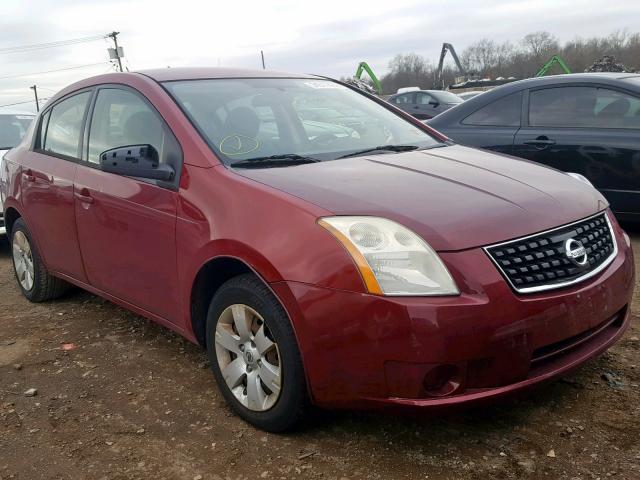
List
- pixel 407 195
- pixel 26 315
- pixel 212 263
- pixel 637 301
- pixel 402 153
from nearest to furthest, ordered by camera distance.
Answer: pixel 407 195 → pixel 212 263 → pixel 402 153 → pixel 637 301 → pixel 26 315

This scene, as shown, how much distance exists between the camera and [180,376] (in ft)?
10.9

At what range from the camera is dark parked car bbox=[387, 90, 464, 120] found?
17.0 m

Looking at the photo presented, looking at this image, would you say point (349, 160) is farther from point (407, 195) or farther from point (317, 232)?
point (317, 232)

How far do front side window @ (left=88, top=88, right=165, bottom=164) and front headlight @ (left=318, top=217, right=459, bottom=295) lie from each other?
1.28 metres

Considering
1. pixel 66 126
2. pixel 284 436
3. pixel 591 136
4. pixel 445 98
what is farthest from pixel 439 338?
pixel 445 98

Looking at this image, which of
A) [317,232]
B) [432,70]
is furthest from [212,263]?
[432,70]

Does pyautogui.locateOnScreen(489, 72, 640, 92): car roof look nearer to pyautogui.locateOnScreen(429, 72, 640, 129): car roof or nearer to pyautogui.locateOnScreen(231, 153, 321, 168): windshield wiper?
pyautogui.locateOnScreen(429, 72, 640, 129): car roof

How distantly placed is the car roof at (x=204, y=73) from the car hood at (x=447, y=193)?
1.01 metres

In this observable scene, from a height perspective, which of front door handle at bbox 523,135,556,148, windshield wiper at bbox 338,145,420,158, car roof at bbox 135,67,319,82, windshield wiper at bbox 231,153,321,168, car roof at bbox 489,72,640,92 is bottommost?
front door handle at bbox 523,135,556,148

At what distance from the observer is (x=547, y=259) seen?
2.34 meters

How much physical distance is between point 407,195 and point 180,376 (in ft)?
5.29

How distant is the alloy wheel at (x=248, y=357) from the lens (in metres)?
2.56

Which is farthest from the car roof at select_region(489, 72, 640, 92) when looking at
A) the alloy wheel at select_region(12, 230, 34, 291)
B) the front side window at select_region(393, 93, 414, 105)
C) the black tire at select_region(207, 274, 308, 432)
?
the front side window at select_region(393, 93, 414, 105)

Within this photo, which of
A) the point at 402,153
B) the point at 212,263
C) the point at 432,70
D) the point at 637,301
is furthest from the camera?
the point at 432,70
